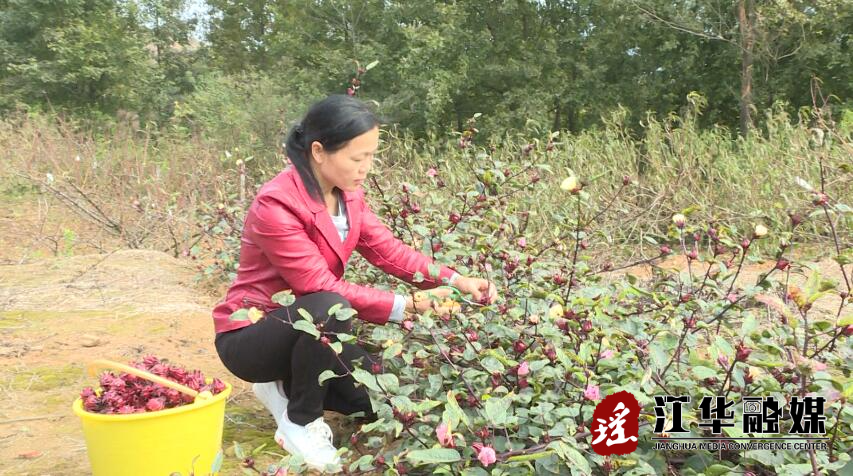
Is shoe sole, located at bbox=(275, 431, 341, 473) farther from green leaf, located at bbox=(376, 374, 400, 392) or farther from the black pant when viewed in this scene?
green leaf, located at bbox=(376, 374, 400, 392)

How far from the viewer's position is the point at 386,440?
79.6 inches

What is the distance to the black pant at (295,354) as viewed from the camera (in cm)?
196

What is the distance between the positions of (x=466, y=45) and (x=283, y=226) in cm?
1255

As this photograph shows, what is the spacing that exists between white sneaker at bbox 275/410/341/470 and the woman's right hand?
1.60 ft

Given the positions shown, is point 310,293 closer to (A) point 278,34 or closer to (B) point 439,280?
(B) point 439,280

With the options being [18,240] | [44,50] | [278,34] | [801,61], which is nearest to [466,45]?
[278,34]

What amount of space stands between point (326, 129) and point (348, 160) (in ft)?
0.37

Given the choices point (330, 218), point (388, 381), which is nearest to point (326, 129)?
point (330, 218)

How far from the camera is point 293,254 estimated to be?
6.53 ft

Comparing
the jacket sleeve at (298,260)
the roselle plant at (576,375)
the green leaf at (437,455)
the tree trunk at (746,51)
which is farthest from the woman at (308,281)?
the tree trunk at (746,51)

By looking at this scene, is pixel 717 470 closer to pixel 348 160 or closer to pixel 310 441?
pixel 310 441

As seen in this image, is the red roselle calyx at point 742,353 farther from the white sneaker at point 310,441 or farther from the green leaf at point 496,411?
the white sneaker at point 310,441

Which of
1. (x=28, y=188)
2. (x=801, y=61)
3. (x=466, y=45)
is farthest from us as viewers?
(x=466, y=45)

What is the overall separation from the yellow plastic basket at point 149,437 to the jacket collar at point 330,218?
594 millimetres
